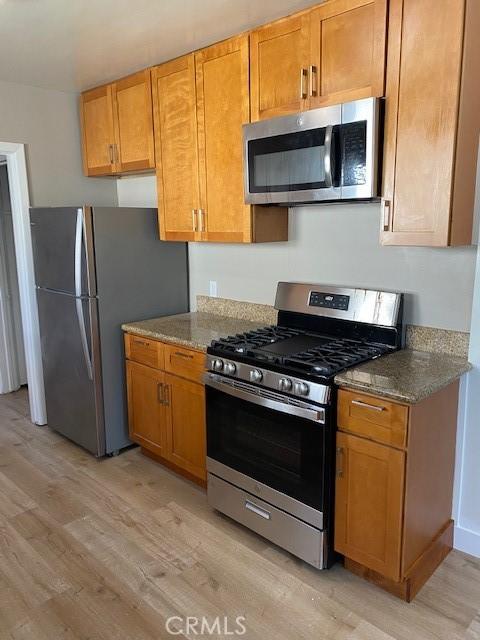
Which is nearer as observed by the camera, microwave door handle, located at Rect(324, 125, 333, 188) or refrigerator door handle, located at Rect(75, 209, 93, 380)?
microwave door handle, located at Rect(324, 125, 333, 188)

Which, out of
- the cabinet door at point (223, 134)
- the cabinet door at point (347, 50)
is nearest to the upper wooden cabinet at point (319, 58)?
the cabinet door at point (347, 50)

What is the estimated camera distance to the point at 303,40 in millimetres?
2238

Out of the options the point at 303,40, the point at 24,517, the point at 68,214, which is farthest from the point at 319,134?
the point at 24,517

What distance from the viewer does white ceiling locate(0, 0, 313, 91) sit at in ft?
7.18

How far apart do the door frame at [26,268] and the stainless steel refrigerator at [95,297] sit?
0.17 metres

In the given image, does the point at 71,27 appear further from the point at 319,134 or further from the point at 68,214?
the point at 319,134

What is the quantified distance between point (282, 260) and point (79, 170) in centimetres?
186

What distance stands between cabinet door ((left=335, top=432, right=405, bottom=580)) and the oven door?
0.10 m

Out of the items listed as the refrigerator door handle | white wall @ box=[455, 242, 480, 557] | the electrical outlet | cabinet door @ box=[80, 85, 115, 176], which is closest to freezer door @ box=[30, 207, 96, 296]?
the refrigerator door handle

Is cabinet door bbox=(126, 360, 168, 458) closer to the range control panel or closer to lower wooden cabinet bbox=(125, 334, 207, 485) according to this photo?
lower wooden cabinet bbox=(125, 334, 207, 485)

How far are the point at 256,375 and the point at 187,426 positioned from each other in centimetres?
77

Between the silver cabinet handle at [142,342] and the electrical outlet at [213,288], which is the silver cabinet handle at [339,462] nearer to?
the silver cabinet handle at [142,342]

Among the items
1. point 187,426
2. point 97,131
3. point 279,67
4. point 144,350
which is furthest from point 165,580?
point 97,131

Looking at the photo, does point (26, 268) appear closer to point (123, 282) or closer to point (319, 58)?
point (123, 282)
